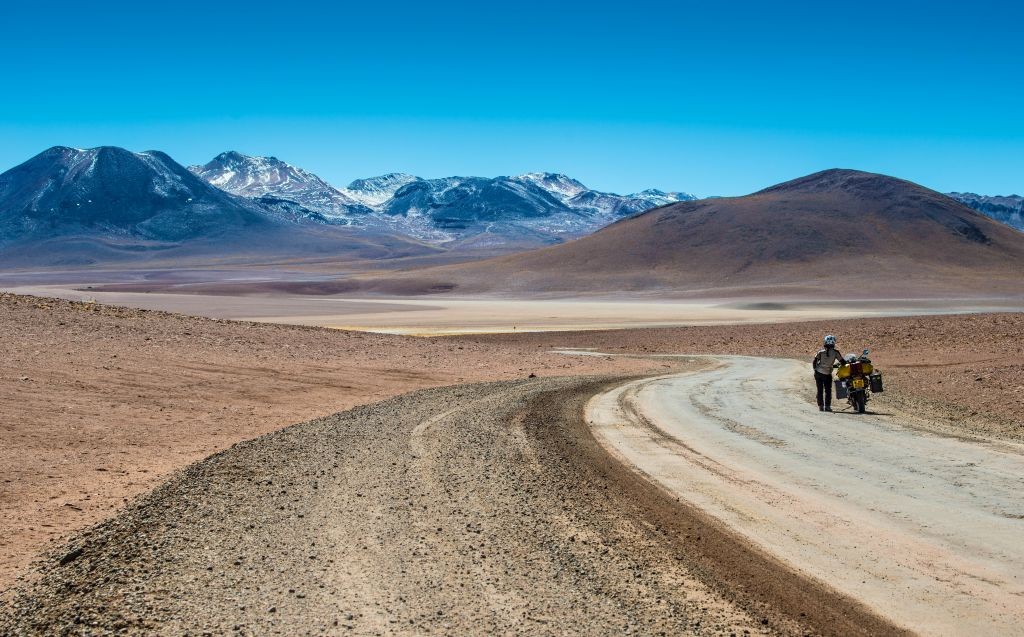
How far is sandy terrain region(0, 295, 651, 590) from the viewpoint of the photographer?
10678 mm

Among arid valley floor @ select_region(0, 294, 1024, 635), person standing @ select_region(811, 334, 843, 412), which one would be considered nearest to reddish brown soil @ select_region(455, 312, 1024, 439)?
arid valley floor @ select_region(0, 294, 1024, 635)

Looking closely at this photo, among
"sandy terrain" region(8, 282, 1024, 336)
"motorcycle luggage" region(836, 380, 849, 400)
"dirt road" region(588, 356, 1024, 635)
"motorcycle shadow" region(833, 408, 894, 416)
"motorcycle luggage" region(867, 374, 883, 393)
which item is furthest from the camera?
"sandy terrain" region(8, 282, 1024, 336)

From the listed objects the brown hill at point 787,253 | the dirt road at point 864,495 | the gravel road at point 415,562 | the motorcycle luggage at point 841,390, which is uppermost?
the brown hill at point 787,253

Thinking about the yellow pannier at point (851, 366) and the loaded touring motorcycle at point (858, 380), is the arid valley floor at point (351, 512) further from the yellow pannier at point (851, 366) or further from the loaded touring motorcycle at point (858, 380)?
the yellow pannier at point (851, 366)

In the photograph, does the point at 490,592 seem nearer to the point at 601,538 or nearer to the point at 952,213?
the point at 601,538

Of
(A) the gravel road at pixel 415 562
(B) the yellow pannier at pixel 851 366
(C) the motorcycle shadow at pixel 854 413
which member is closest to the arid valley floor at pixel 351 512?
(A) the gravel road at pixel 415 562

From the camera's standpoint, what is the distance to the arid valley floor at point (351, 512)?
6262 millimetres

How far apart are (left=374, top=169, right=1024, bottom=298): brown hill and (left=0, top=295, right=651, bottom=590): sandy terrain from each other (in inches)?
3596

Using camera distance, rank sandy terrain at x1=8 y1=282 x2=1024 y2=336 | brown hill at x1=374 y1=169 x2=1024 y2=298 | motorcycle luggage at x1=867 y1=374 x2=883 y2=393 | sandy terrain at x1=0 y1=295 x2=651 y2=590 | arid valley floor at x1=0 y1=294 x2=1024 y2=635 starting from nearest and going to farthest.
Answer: arid valley floor at x1=0 y1=294 x2=1024 y2=635, sandy terrain at x1=0 y1=295 x2=651 y2=590, motorcycle luggage at x1=867 y1=374 x2=883 y2=393, sandy terrain at x1=8 y1=282 x2=1024 y2=336, brown hill at x1=374 y1=169 x2=1024 y2=298

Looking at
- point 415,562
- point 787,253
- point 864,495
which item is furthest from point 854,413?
point 787,253

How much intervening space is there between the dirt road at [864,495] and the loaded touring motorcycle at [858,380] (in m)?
0.46

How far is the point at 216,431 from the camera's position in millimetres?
15180

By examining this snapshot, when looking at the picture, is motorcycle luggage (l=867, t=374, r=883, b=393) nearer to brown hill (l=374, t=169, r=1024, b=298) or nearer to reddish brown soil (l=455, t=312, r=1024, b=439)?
reddish brown soil (l=455, t=312, r=1024, b=439)

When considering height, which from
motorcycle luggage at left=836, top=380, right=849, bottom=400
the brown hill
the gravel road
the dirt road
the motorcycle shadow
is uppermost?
the brown hill
